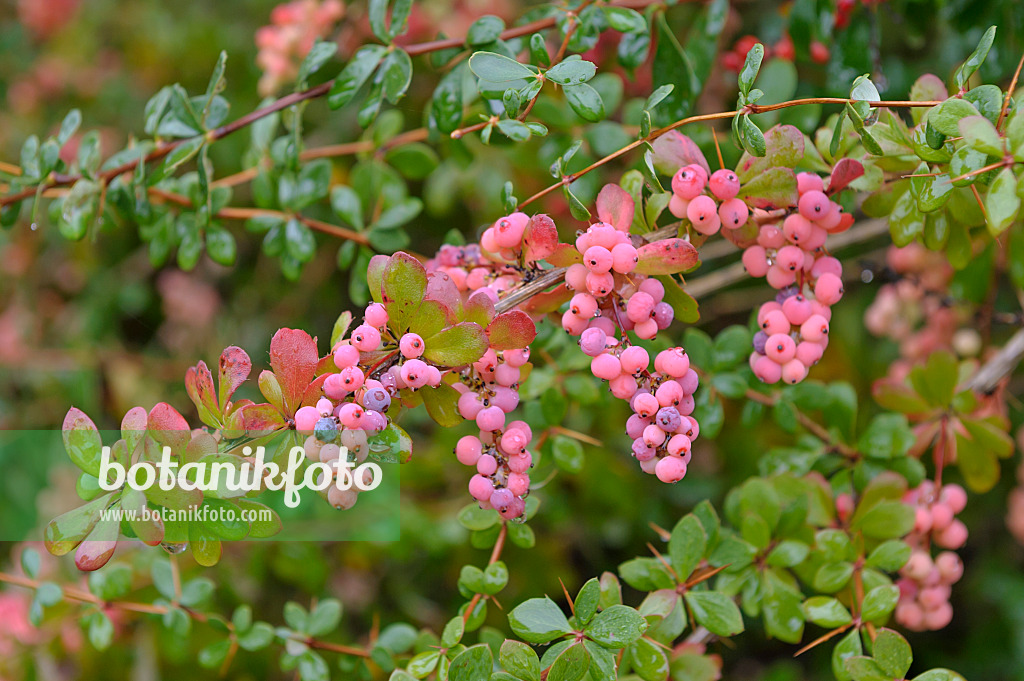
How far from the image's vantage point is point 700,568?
26.0 inches

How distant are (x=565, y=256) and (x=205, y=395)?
26cm

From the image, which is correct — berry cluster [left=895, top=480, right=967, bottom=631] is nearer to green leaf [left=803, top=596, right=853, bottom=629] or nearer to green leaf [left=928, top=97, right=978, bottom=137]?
green leaf [left=803, top=596, right=853, bottom=629]

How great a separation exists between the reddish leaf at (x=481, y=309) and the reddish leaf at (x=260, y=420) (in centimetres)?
14

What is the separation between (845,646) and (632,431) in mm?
280

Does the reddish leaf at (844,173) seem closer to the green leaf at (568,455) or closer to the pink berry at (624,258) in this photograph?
the pink berry at (624,258)

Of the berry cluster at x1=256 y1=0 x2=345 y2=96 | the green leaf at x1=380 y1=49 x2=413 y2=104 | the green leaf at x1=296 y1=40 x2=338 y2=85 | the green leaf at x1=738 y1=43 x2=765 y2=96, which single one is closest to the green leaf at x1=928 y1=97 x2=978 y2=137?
the green leaf at x1=738 y1=43 x2=765 y2=96

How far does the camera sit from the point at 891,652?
0.55m

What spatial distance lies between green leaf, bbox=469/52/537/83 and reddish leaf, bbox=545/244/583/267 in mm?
138

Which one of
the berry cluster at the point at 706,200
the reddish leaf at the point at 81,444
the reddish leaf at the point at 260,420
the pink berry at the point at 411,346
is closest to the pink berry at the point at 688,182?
the berry cluster at the point at 706,200

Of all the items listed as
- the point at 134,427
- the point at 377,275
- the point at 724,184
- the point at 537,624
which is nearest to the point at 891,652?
the point at 537,624

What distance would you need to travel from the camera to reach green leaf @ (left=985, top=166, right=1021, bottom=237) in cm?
43

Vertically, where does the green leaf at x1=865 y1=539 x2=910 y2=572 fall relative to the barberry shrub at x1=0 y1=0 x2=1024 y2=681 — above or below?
below

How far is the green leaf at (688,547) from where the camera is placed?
61 cm

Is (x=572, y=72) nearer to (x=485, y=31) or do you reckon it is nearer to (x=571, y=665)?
(x=485, y=31)
